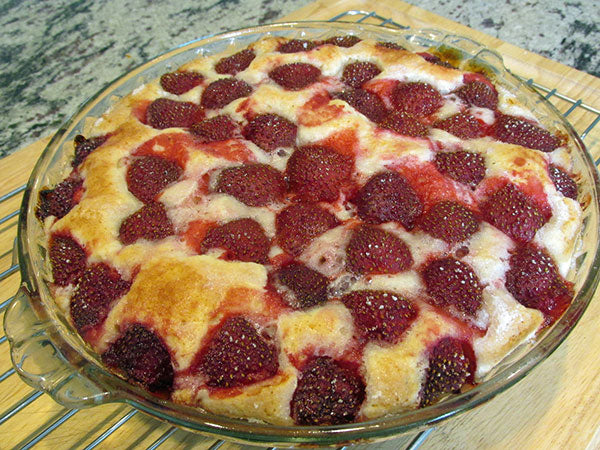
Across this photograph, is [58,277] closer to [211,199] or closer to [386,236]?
[211,199]

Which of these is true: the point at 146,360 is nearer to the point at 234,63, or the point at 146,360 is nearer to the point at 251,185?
the point at 251,185

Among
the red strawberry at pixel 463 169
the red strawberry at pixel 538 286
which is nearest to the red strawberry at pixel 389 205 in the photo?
the red strawberry at pixel 463 169

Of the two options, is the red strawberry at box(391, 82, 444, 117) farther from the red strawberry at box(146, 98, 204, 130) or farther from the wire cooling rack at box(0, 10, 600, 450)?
the wire cooling rack at box(0, 10, 600, 450)

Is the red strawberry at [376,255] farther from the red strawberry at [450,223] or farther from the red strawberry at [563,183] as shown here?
the red strawberry at [563,183]

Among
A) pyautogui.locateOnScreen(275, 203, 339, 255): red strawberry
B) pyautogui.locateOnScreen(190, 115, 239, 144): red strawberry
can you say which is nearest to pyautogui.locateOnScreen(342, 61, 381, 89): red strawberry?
pyautogui.locateOnScreen(190, 115, 239, 144): red strawberry

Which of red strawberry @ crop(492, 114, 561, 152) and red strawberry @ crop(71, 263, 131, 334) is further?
Answer: red strawberry @ crop(492, 114, 561, 152)

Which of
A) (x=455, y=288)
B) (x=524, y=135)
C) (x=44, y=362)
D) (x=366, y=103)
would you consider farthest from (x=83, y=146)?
(x=524, y=135)
